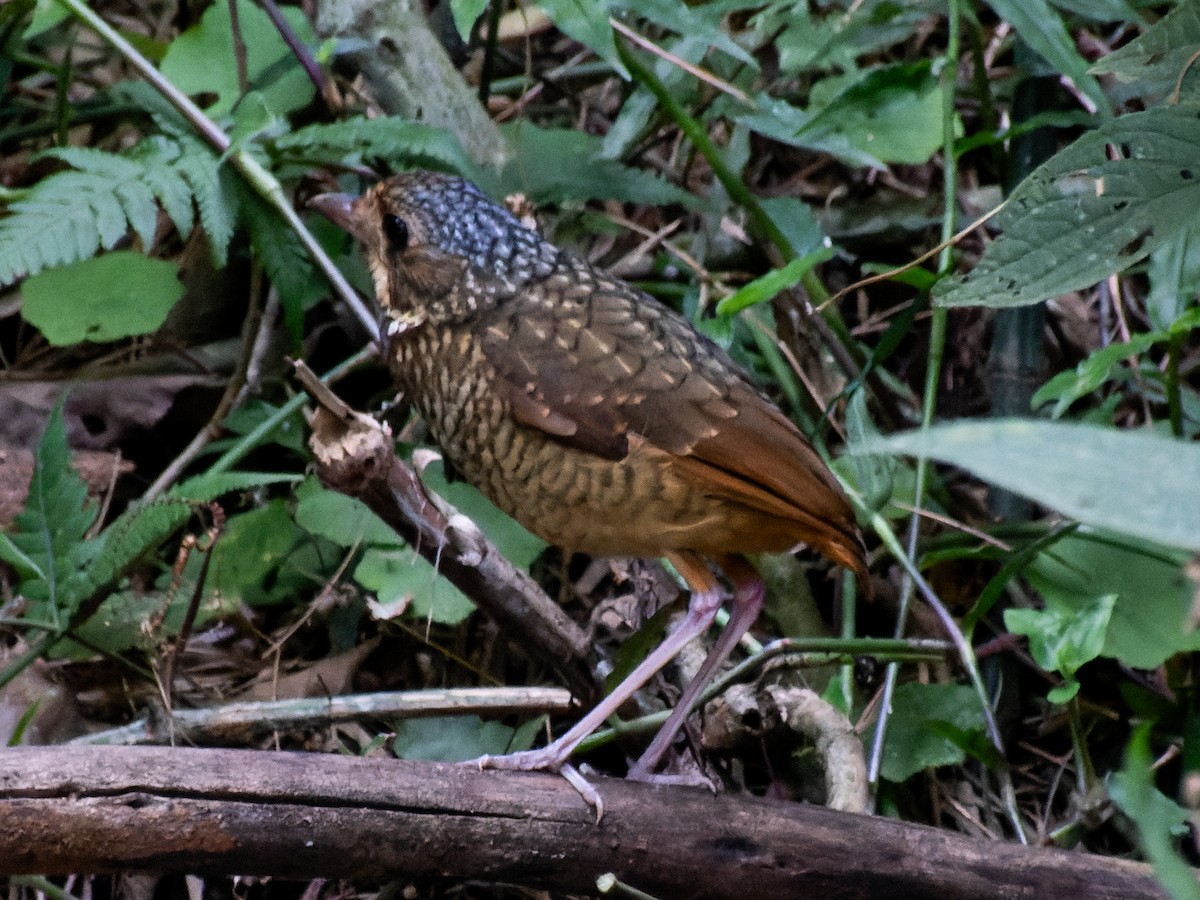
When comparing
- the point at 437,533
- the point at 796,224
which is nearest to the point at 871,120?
the point at 796,224

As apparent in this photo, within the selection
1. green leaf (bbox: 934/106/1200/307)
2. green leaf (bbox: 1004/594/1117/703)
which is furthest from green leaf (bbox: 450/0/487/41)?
green leaf (bbox: 1004/594/1117/703)

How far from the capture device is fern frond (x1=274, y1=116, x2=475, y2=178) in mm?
2859

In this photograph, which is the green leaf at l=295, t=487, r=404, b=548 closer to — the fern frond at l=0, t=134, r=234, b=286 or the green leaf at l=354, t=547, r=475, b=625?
the green leaf at l=354, t=547, r=475, b=625

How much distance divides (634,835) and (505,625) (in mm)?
466

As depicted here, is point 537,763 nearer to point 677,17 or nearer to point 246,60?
point 677,17

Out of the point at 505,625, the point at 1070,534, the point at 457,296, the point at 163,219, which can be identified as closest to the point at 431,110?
the point at 163,219

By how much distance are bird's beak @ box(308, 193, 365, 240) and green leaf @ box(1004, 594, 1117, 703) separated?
4.83 ft

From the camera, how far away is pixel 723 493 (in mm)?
2266

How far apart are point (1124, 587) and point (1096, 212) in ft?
3.77

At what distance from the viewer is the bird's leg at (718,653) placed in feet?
7.71

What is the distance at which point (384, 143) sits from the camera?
2.86m

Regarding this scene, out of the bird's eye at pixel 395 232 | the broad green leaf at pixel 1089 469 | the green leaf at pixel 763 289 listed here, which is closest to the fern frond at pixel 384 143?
the bird's eye at pixel 395 232

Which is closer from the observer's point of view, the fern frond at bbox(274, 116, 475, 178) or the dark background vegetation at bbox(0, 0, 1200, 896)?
the dark background vegetation at bbox(0, 0, 1200, 896)

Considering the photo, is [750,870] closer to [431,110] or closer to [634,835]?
[634,835]
